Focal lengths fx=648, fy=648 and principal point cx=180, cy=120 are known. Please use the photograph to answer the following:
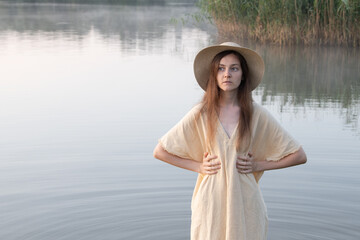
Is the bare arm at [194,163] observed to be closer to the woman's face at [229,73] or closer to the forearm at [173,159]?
the forearm at [173,159]

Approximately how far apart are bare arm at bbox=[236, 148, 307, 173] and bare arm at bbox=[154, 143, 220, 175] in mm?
92

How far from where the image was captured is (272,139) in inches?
97.3

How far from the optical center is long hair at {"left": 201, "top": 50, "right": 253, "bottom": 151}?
237 centimetres

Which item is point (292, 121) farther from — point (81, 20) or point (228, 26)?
point (81, 20)

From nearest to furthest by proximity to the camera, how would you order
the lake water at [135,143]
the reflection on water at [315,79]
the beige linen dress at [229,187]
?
the beige linen dress at [229,187] → the lake water at [135,143] → the reflection on water at [315,79]

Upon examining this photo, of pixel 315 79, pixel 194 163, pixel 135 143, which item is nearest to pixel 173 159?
pixel 194 163

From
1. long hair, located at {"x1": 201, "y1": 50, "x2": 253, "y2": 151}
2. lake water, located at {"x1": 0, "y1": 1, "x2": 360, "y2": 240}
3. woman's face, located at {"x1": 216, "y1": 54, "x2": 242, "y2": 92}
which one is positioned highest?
woman's face, located at {"x1": 216, "y1": 54, "x2": 242, "y2": 92}

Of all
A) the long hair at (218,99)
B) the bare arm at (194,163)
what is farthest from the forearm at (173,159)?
the long hair at (218,99)

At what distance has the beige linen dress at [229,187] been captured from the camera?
2.37m

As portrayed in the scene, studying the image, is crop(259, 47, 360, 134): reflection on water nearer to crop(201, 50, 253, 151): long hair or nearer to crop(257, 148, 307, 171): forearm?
crop(257, 148, 307, 171): forearm

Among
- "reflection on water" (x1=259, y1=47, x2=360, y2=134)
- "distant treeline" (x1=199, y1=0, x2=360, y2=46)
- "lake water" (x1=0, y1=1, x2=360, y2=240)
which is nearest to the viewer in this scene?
"lake water" (x1=0, y1=1, x2=360, y2=240)

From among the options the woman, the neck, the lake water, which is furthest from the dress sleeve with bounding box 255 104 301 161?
the lake water

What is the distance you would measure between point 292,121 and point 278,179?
1.97 m

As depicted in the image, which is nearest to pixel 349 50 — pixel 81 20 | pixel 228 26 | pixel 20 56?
pixel 228 26
